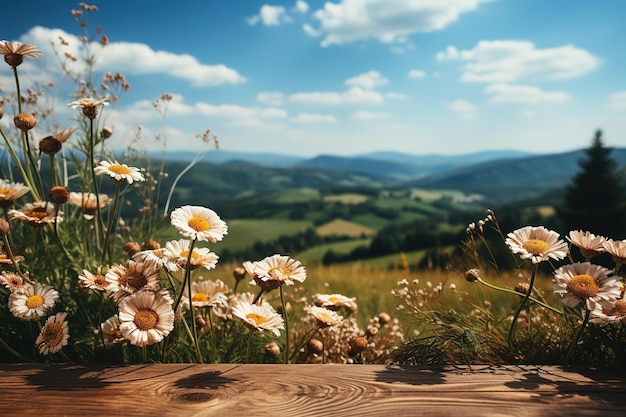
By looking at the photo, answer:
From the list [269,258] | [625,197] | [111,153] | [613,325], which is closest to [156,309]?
[269,258]

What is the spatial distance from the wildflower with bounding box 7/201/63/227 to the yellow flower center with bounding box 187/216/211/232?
2.02ft

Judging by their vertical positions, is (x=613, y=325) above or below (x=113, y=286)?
below

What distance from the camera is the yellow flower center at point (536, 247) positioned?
1605mm

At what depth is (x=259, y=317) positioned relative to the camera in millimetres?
1733

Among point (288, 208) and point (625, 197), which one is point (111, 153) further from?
point (288, 208)

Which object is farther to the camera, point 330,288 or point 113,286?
point 330,288

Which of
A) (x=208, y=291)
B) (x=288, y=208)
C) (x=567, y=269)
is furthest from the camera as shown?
(x=288, y=208)

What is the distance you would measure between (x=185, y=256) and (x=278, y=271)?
334mm

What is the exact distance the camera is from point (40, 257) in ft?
8.41

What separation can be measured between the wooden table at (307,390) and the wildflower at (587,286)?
28cm

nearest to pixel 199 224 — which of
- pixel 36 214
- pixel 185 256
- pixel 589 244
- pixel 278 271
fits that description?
pixel 185 256

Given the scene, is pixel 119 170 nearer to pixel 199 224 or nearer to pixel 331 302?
pixel 199 224

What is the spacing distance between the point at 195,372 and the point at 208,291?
0.46 meters

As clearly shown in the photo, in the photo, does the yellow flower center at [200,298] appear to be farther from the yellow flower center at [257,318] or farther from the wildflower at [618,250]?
A: the wildflower at [618,250]
